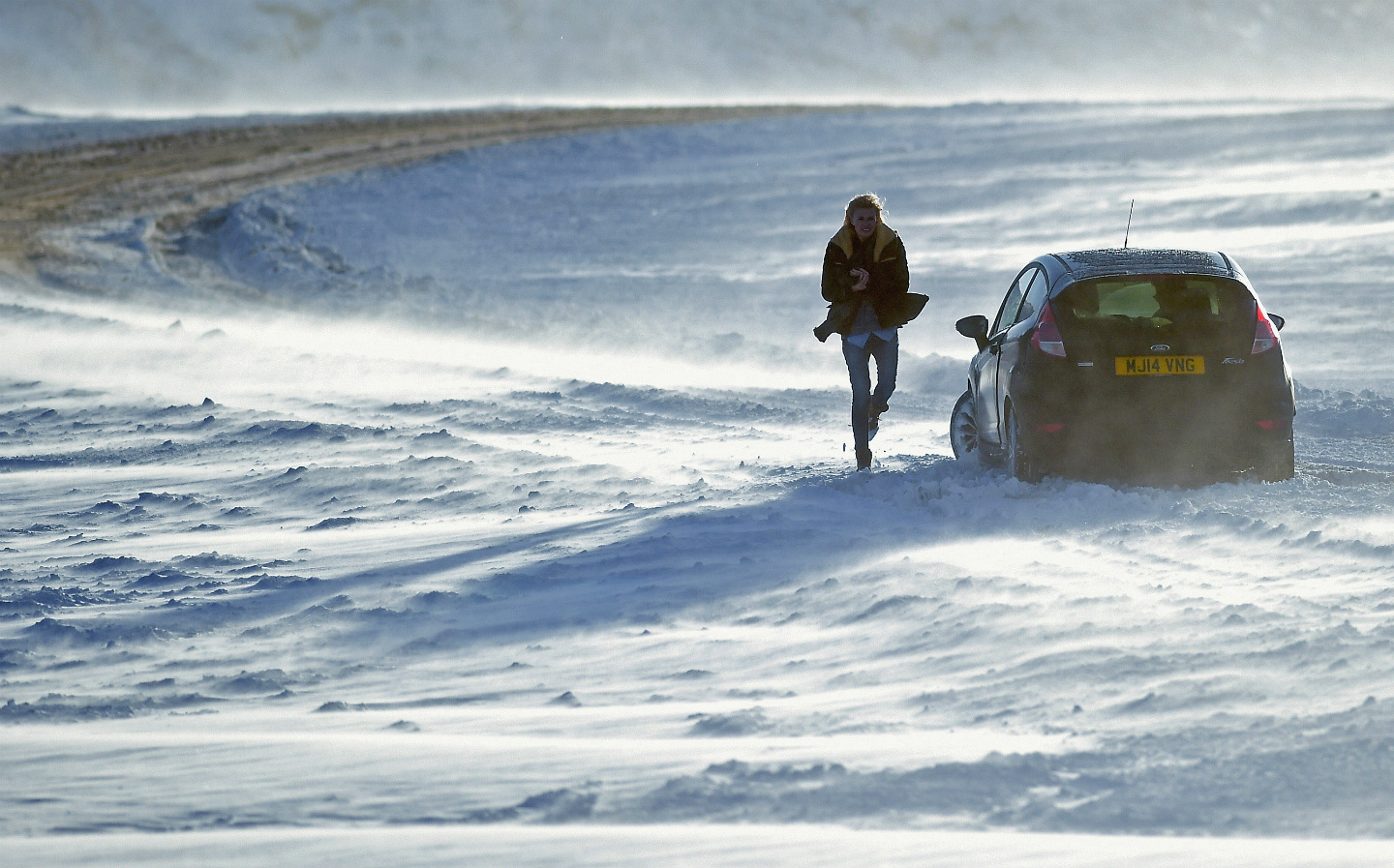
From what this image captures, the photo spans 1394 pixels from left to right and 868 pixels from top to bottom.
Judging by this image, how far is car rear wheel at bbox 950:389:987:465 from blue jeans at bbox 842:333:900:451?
0.47 meters

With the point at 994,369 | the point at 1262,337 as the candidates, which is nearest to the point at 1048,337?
the point at 994,369

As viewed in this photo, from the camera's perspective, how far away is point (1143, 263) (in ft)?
25.4

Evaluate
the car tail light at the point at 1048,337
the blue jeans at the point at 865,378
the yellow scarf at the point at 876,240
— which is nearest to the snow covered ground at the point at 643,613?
the blue jeans at the point at 865,378

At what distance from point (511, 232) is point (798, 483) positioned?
48.6 feet

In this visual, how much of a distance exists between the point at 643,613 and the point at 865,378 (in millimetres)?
3353

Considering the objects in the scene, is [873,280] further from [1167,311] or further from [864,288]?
[1167,311]

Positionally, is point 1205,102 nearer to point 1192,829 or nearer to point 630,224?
point 630,224

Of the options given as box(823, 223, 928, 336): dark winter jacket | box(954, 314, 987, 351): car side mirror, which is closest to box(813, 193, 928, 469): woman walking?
box(823, 223, 928, 336): dark winter jacket

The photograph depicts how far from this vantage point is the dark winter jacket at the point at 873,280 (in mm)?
8570

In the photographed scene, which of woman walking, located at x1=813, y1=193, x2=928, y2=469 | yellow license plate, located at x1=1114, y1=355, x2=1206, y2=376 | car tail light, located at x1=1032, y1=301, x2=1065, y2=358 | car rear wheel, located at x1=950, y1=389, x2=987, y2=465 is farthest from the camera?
car rear wheel, located at x1=950, y1=389, x2=987, y2=465

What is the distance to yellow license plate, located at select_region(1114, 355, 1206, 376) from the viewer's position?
24.3 feet

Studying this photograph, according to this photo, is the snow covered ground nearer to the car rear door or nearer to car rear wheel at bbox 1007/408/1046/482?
car rear wheel at bbox 1007/408/1046/482

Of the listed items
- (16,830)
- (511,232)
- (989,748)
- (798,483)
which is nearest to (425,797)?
(16,830)

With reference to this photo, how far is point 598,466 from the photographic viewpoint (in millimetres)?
8836
